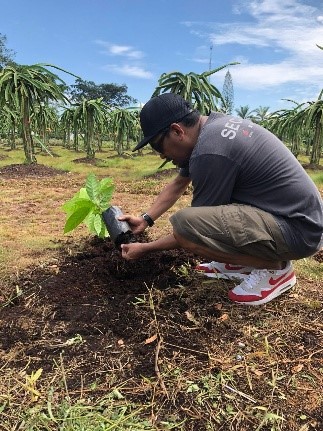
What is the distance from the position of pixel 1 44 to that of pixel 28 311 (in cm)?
4763

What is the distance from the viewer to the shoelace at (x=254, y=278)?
86.6 inches

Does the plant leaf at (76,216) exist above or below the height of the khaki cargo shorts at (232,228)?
below

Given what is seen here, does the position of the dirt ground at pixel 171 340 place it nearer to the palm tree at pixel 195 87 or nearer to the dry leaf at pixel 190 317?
the dry leaf at pixel 190 317

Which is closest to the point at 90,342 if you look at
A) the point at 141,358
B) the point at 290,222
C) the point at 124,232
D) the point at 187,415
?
the point at 141,358

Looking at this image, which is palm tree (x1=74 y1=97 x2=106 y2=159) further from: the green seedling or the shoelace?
the shoelace

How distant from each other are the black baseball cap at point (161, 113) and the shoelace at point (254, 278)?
887mm

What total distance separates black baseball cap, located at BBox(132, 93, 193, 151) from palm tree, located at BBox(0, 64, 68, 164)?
814 cm

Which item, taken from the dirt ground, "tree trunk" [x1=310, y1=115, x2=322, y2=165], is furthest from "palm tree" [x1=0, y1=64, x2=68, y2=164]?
the dirt ground

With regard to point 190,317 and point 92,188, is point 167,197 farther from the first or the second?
point 190,317

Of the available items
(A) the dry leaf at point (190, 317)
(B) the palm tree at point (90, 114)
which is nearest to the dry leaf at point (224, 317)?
(A) the dry leaf at point (190, 317)

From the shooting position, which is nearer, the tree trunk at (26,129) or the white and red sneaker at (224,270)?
the white and red sneaker at (224,270)

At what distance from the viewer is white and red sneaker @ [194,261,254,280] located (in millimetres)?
2436

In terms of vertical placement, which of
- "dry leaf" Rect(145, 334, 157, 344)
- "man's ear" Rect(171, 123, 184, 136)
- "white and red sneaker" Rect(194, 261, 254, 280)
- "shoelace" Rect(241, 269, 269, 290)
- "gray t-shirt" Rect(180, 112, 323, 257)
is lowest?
"dry leaf" Rect(145, 334, 157, 344)

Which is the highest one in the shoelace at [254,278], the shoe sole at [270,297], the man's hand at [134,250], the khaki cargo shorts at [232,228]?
the khaki cargo shorts at [232,228]
